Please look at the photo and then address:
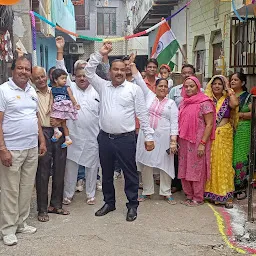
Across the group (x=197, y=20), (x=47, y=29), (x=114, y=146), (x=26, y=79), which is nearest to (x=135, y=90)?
(x=114, y=146)

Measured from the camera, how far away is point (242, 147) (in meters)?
4.95

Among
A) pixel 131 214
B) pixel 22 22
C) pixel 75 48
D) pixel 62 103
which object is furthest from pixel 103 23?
pixel 131 214

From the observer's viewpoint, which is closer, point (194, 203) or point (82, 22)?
point (194, 203)

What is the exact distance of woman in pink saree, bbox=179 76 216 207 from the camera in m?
4.61

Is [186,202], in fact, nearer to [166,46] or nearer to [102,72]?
[102,72]

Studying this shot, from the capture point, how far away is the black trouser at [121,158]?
4.18 meters

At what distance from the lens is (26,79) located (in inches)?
143

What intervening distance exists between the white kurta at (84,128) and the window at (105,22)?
24.9 meters

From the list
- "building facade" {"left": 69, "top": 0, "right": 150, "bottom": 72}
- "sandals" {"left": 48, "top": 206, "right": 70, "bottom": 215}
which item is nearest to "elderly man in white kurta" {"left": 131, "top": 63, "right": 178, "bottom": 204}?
"sandals" {"left": 48, "top": 206, "right": 70, "bottom": 215}

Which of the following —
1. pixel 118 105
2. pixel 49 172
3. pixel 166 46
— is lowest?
pixel 49 172

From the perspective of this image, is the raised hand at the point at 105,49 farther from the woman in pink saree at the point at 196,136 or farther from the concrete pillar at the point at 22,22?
the concrete pillar at the point at 22,22

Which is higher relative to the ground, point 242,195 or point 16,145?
point 16,145

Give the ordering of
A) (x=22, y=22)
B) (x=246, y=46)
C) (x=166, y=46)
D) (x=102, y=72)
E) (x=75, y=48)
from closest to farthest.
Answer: (x=102, y=72)
(x=246, y=46)
(x=22, y=22)
(x=166, y=46)
(x=75, y=48)

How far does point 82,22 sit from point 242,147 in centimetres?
2497
